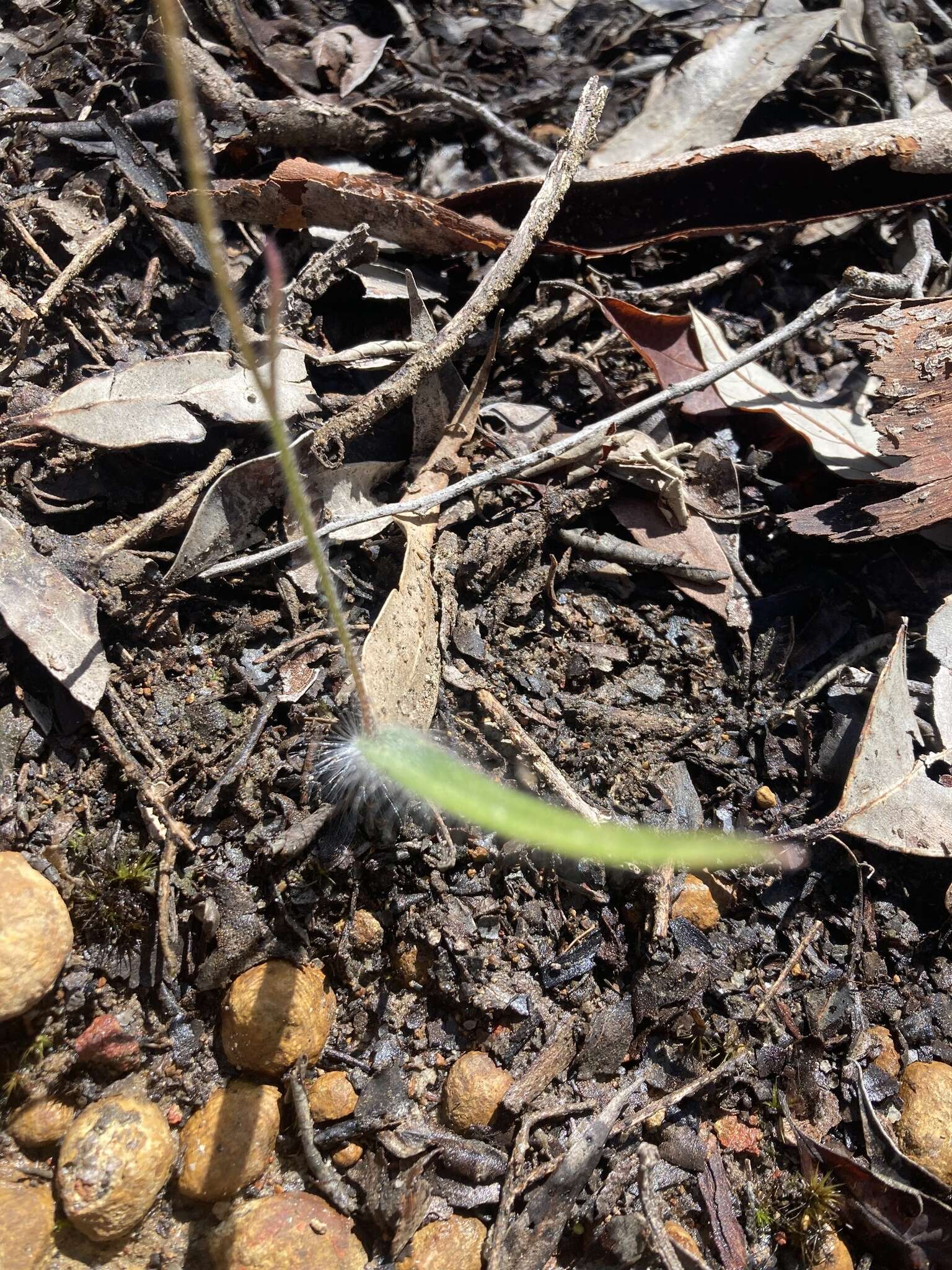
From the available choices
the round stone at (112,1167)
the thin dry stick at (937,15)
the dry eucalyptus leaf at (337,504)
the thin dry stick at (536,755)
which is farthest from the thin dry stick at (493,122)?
the round stone at (112,1167)

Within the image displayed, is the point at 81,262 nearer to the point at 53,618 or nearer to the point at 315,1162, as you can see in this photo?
the point at 53,618

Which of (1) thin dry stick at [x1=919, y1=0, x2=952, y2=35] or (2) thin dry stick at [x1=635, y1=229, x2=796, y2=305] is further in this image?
(1) thin dry stick at [x1=919, y1=0, x2=952, y2=35]

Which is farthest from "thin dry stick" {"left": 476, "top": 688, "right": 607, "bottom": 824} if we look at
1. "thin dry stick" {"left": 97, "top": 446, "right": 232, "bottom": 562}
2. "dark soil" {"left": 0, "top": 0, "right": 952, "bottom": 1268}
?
"thin dry stick" {"left": 97, "top": 446, "right": 232, "bottom": 562}

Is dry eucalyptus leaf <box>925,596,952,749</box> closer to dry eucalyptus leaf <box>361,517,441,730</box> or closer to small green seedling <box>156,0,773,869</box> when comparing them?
small green seedling <box>156,0,773,869</box>

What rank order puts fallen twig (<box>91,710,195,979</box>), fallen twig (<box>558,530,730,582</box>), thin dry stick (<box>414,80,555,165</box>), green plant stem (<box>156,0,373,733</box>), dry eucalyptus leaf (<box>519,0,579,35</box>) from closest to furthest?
green plant stem (<box>156,0,373,733</box>)
fallen twig (<box>91,710,195,979</box>)
fallen twig (<box>558,530,730,582</box>)
thin dry stick (<box>414,80,555,165</box>)
dry eucalyptus leaf (<box>519,0,579,35</box>)

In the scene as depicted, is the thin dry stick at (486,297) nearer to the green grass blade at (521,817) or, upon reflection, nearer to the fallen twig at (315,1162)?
the green grass blade at (521,817)

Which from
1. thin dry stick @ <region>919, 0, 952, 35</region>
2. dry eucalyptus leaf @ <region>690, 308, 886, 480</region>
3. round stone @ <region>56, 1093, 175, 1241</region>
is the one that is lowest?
round stone @ <region>56, 1093, 175, 1241</region>

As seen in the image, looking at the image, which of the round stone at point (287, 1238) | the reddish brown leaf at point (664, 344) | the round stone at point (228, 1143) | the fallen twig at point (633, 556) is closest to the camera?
the round stone at point (287, 1238)

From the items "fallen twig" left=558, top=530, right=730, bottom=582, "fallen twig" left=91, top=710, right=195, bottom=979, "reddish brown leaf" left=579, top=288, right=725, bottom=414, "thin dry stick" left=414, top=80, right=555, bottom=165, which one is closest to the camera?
"fallen twig" left=91, top=710, right=195, bottom=979
